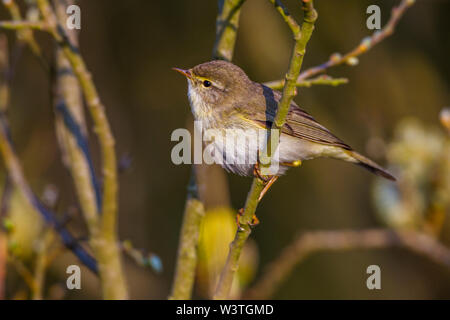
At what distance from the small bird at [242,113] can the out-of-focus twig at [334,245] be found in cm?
66

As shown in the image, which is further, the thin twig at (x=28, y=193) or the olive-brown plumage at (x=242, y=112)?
the olive-brown plumage at (x=242, y=112)

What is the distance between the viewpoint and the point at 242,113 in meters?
3.05

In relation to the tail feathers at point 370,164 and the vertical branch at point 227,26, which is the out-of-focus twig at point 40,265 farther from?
the tail feathers at point 370,164

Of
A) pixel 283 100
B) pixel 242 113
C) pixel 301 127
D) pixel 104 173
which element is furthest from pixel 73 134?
pixel 283 100

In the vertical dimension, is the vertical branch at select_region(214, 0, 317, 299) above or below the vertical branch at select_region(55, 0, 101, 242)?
below

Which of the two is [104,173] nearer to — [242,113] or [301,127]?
[242,113]

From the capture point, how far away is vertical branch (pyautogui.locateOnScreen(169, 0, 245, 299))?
278 centimetres

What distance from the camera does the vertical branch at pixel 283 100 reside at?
179 cm

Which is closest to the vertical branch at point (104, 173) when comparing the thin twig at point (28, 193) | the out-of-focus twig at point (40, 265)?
the thin twig at point (28, 193)

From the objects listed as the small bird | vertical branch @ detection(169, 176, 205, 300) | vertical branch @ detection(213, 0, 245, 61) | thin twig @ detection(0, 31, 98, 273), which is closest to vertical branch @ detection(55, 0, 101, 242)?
thin twig @ detection(0, 31, 98, 273)

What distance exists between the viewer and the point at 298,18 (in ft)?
19.4

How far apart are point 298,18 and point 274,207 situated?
264cm

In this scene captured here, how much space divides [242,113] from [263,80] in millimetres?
3061

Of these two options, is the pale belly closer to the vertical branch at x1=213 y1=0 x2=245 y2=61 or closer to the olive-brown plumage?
the olive-brown plumage
